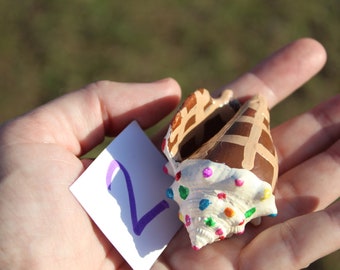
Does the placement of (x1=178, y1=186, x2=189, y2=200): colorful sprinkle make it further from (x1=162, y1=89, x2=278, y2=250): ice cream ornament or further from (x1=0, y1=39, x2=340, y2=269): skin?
(x1=0, y1=39, x2=340, y2=269): skin

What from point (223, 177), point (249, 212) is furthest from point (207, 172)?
point (249, 212)

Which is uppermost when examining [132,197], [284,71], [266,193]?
[284,71]

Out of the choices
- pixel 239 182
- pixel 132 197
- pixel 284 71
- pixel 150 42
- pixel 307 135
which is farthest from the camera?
pixel 150 42

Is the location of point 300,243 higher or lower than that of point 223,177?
lower

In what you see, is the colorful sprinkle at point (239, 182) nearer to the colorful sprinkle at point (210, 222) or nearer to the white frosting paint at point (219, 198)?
the white frosting paint at point (219, 198)

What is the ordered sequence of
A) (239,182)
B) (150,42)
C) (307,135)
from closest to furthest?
(239,182)
(307,135)
(150,42)

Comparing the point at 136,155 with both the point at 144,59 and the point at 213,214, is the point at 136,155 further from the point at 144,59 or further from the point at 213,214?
the point at 144,59

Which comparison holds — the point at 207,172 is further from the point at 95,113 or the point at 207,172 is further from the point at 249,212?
the point at 95,113
